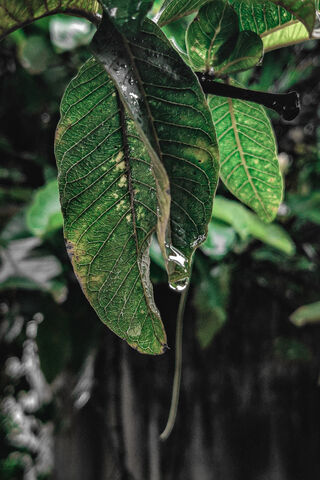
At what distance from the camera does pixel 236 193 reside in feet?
0.76

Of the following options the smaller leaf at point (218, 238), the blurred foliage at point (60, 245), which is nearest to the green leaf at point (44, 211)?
the blurred foliage at point (60, 245)

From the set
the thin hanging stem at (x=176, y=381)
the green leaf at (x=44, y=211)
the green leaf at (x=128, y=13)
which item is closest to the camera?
the green leaf at (x=128, y=13)

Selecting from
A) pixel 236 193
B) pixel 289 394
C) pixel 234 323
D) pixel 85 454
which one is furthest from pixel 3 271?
pixel 289 394

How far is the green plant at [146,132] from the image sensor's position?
13 centimetres

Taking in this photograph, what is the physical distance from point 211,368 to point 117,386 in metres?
0.28

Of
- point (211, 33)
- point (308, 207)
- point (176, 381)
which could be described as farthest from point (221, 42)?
point (308, 207)

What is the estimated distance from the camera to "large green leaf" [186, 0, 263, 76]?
0.18 meters

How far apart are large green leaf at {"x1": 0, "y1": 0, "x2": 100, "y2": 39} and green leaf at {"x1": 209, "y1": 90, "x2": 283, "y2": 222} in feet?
0.26

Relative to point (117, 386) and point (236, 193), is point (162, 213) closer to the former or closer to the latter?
point (236, 193)

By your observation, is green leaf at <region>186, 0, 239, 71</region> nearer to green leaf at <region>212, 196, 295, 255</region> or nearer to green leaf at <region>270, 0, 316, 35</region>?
green leaf at <region>270, 0, 316, 35</region>

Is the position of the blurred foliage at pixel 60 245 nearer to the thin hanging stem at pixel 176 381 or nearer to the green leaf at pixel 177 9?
the thin hanging stem at pixel 176 381

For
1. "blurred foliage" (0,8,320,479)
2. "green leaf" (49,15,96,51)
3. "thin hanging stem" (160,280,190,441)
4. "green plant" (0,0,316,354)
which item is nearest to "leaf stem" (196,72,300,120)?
"green plant" (0,0,316,354)

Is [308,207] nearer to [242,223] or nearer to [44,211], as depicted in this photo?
[242,223]

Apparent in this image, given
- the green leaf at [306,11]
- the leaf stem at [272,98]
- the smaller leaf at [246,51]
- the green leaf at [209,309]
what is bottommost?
the green leaf at [209,309]
